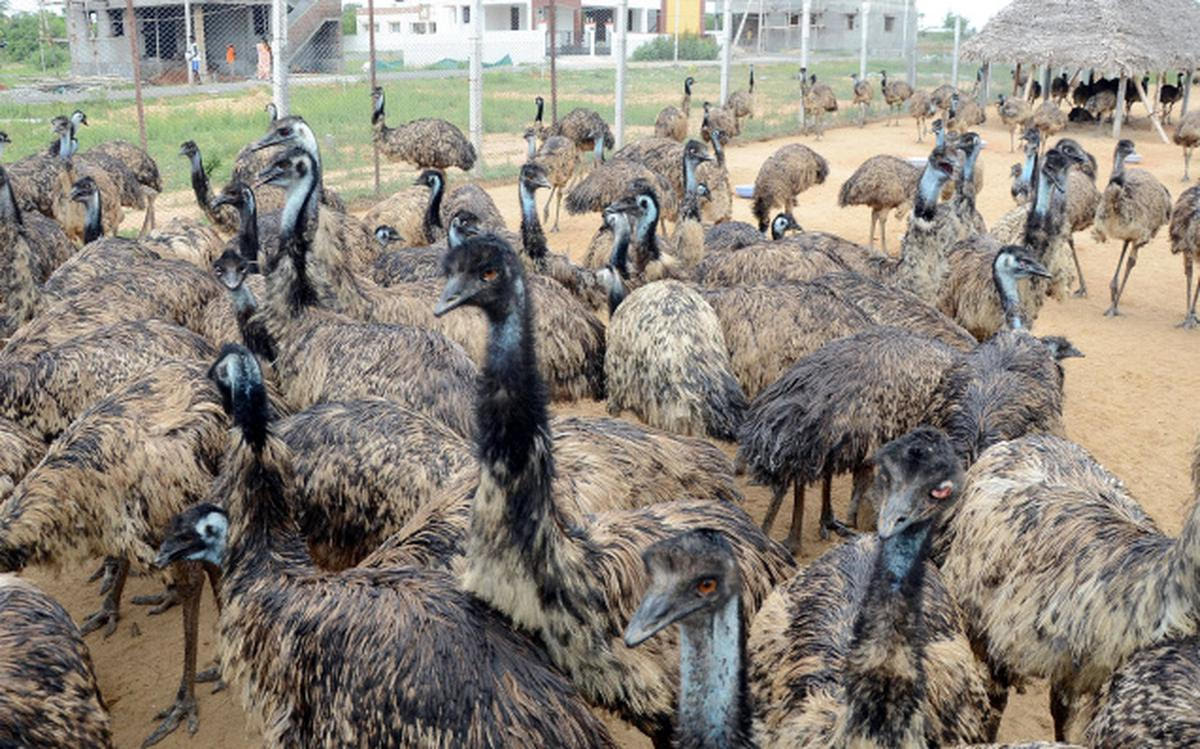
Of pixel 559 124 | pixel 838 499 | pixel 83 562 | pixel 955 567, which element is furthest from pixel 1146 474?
pixel 559 124

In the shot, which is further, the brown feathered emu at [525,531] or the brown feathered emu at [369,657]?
the brown feathered emu at [525,531]

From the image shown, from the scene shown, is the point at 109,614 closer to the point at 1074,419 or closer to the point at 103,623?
the point at 103,623

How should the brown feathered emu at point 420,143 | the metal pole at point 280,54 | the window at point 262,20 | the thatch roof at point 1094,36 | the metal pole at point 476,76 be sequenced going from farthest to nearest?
1. the window at point 262,20
2. the thatch roof at point 1094,36
3. the metal pole at point 476,76
4. the brown feathered emu at point 420,143
5. the metal pole at point 280,54

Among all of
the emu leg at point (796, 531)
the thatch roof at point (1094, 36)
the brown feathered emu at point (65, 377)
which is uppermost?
the thatch roof at point (1094, 36)

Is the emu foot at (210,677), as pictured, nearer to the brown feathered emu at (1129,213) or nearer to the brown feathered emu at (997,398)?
the brown feathered emu at (997,398)

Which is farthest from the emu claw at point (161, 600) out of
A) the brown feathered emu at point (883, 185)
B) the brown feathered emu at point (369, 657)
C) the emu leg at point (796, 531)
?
the brown feathered emu at point (883, 185)

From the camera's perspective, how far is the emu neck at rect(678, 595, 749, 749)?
2902 mm

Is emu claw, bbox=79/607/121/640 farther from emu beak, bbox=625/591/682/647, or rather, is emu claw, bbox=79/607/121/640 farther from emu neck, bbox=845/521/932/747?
emu neck, bbox=845/521/932/747

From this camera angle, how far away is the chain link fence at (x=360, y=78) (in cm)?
1888

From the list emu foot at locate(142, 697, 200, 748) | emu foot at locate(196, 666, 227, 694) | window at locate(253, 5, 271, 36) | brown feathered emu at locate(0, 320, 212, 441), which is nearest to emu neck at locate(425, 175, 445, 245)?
brown feathered emu at locate(0, 320, 212, 441)

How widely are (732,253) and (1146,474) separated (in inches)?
138

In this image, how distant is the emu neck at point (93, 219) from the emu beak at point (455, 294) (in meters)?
7.29

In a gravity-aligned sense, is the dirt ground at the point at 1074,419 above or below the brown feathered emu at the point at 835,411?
below

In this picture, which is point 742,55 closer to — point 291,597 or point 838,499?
point 838,499
